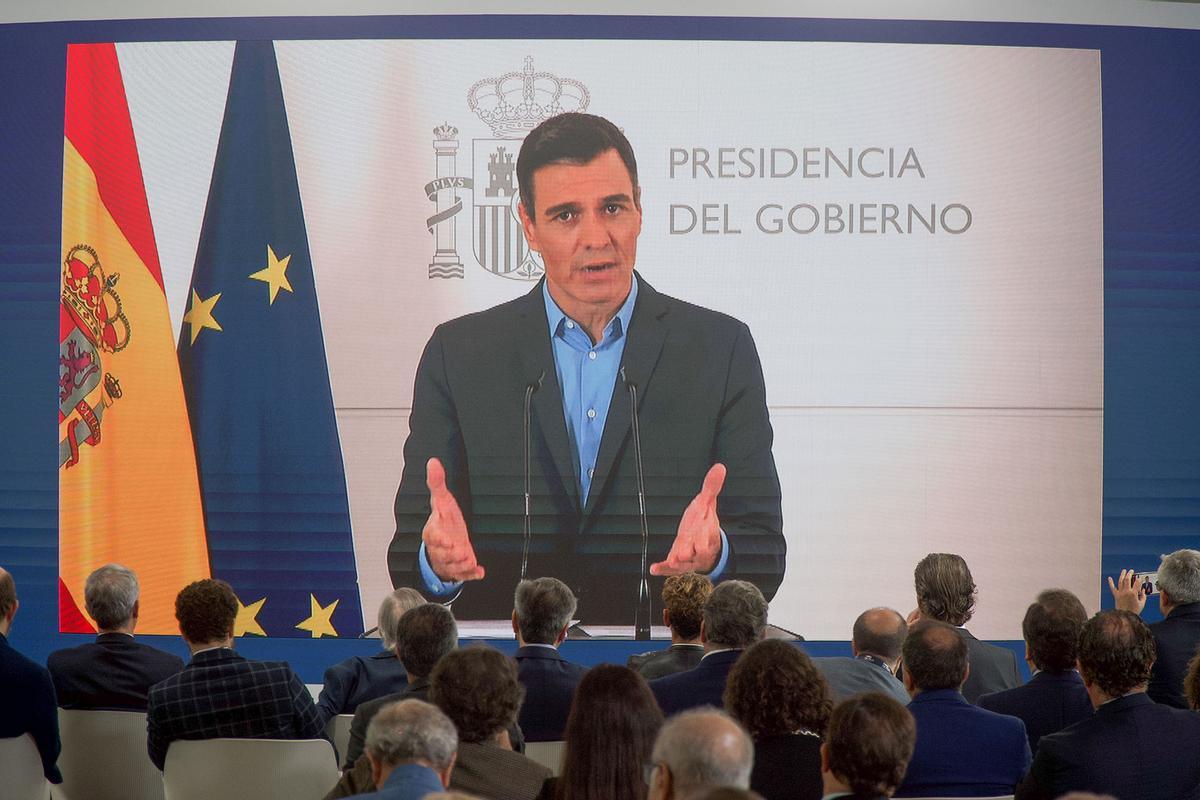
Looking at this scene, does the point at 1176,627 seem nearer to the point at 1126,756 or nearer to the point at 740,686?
the point at 1126,756

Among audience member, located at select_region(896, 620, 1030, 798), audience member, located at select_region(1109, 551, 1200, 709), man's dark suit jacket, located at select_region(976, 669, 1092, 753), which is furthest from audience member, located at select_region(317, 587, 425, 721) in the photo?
audience member, located at select_region(1109, 551, 1200, 709)

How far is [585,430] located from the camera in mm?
5621

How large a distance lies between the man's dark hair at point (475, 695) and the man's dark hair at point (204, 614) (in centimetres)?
110

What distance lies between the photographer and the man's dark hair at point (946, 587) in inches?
151

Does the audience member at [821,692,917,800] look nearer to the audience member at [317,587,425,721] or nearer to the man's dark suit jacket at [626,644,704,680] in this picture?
the man's dark suit jacket at [626,644,704,680]

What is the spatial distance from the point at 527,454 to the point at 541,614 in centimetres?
216

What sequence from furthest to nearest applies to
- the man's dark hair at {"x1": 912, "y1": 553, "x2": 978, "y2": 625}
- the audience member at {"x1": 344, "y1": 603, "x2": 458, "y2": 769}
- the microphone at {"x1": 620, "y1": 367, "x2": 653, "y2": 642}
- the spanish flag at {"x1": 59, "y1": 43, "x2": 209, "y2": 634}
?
1. the spanish flag at {"x1": 59, "y1": 43, "x2": 209, "y2": 634}
2. the microphone at {"x1": 620, "y1": 367, "x2": 653, "y2": 642}
3. the man's dark hair at {"x1": 912, "y1": 553, "x2": 978, "y2": 625}
4. the audience member at {"x1": 344, "y1": 603, "x2": 458, "y2": 769}

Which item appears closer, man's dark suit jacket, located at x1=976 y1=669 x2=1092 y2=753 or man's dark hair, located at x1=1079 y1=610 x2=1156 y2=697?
man's dark hair, located at x1=1079 y1=610 x2=1156 y2=697

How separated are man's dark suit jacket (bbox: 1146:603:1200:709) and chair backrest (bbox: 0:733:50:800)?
3314 millimetres

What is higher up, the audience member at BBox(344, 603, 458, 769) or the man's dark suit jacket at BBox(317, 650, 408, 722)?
the audience member at BBox(344, 603, 458, 769)

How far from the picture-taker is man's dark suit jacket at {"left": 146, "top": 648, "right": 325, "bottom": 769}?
317 cm

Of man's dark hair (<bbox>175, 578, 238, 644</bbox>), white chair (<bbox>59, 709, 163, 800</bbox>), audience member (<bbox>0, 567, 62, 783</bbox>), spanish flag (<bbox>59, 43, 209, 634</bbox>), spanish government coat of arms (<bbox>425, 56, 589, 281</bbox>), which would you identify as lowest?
white chair (<bbox>59, 709, 163, 800</bbox>)

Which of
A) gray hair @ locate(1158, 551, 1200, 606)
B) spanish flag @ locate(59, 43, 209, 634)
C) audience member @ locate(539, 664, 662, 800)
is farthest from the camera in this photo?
spanish flag @ locate(59, 43, 209, 634)

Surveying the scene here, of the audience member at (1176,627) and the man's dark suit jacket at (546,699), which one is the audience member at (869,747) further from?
the audience member at (1176,627)
